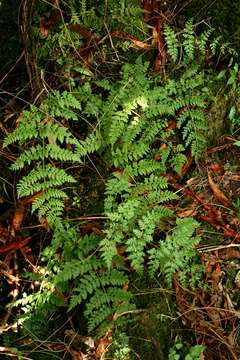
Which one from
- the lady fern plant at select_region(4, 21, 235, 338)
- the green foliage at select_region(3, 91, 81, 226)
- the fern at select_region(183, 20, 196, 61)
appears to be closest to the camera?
the lady fern plant at select_region(4, 21, 235, 338)

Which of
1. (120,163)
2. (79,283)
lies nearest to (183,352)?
(79,283)

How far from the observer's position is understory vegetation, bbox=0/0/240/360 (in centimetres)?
370

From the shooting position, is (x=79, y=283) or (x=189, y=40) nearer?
(x=79, y=283)

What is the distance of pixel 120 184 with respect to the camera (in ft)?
12.8

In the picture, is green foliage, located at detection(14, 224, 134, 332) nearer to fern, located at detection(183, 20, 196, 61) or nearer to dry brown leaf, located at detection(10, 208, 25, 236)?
dry brown leaf, located at detection(10, 208, 25, 236)

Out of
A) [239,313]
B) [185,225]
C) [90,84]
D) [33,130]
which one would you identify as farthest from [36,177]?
[239,313]

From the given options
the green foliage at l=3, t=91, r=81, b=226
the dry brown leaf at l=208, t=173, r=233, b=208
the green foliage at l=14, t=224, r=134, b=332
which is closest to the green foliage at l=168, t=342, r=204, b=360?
the green foliage at l=14, t=224, r=134, b=332

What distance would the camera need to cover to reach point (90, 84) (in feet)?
13.7

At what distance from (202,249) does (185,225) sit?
1.18 ft

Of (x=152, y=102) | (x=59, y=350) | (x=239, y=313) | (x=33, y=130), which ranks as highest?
(x=152, y=102)

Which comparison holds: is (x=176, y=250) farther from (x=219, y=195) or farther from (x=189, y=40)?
(x=189, y=40)

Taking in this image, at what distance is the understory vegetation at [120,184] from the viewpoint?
370 centimetres

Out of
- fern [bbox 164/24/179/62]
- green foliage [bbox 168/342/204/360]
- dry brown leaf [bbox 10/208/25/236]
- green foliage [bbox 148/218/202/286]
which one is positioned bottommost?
green foliage [bbox 168/342/204/360]

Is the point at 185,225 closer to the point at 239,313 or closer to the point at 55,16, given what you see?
the point at 239,313
